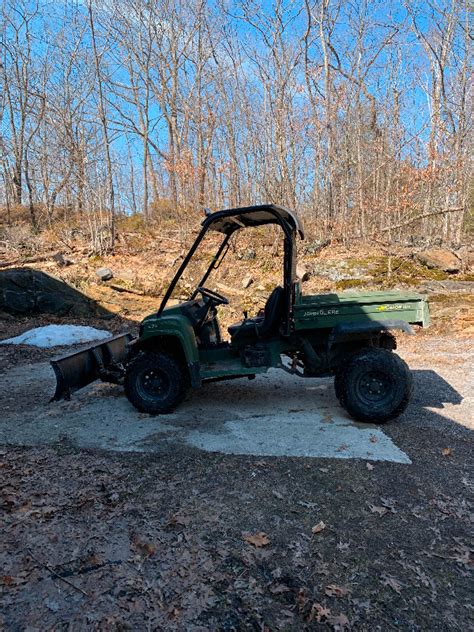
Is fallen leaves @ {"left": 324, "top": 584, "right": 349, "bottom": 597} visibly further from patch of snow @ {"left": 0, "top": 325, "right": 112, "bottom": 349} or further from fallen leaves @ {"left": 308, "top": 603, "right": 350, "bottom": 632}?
patch of snow @ {"left": 0, "top": 325, "right": 112, "bottom": 349}

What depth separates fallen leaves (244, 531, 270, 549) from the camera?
2.48 metres

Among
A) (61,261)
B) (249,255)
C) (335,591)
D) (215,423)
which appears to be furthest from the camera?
(61,261)

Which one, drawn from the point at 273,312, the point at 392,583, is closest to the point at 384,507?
the point at 392,583

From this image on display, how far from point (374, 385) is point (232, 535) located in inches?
86.4

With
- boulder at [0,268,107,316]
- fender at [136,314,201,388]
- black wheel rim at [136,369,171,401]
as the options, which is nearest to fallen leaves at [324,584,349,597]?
fender at [136,314,201,388]

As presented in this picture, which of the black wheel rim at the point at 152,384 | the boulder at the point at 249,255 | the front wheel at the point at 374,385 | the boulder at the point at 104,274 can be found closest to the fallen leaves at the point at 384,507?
the front wheel at the point at 374,385

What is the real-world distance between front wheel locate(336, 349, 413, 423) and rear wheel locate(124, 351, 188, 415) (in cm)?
164

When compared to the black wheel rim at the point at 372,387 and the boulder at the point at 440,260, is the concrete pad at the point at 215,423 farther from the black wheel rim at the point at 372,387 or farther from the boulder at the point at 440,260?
the boulder at the point at 440,260

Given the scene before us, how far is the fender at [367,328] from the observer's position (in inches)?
161

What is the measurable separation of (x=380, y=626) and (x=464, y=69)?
1621 cm

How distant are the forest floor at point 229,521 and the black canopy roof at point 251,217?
199 cm

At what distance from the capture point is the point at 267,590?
2.13m

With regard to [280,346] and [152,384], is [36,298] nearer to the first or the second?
[152,384]

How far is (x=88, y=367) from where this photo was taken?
195 inches
